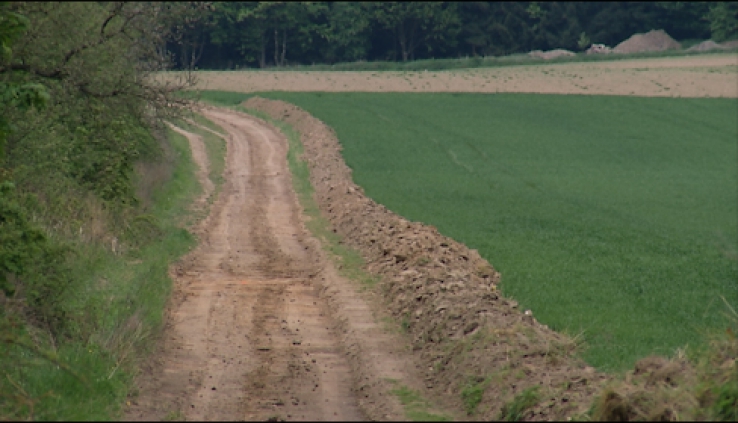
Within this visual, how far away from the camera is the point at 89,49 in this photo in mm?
16031

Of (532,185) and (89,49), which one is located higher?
(89,49)

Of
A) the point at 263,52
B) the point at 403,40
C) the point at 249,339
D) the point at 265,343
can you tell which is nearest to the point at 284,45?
the point at 263,52

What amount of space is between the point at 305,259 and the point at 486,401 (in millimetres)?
10619

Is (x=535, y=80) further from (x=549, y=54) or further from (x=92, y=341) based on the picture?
(x=92, y=341)

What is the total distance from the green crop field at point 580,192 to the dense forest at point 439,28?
3098cm

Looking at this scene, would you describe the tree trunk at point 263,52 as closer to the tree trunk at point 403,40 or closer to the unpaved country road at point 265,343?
the tree trunk at point 403,40

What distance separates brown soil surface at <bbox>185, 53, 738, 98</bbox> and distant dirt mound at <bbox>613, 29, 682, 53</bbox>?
23.3m

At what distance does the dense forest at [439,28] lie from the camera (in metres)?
99.0

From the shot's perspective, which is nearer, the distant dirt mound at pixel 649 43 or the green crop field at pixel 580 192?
the green crop field at pixel 580 192

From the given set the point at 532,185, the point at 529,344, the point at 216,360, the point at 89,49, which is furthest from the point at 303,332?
the point at 532,185

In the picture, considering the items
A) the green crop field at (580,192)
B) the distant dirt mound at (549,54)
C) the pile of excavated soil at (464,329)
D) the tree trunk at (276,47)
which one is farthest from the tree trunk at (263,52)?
the pile of excavated soil at (464,329)

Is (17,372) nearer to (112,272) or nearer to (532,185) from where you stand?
(112,272)

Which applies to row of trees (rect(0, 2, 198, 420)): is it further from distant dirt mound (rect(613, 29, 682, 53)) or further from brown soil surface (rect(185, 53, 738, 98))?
distant dirt mound (rect(613, 29, 682, 53))

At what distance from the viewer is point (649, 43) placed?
4417 inches
